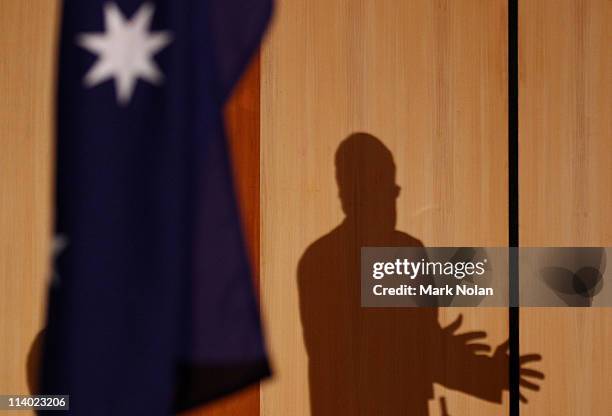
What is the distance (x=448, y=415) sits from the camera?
5.71 feet

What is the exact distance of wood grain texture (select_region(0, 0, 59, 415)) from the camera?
1702 mm

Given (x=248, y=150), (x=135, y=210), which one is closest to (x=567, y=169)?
(x=248, y=150)

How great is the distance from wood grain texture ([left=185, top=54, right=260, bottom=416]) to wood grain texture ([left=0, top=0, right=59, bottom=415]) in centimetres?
55

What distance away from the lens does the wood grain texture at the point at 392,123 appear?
5.69 feet

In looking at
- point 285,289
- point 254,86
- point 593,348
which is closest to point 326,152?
point 254,86

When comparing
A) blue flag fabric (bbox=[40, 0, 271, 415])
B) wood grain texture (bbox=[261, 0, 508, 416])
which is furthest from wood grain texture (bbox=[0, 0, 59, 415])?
wood grain texture (bbox=[261, 0, 508, 416])

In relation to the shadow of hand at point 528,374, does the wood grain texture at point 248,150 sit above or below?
above

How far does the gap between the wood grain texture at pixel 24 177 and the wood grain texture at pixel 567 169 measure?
58.0 inches

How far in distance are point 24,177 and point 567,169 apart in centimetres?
168

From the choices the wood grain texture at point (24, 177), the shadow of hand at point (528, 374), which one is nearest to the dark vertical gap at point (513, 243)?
the shadow of hand at point (528, 374)

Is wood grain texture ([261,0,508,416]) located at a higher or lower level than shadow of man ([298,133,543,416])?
higher

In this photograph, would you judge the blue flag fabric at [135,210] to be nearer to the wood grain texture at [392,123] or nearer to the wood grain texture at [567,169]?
the wood grain texture at [392,123]

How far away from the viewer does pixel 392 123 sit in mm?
1749

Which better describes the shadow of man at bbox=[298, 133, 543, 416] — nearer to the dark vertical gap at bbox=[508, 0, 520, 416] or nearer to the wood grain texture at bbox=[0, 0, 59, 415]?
the dark vertical gap at bbox=[508, 0, 520, 416]
